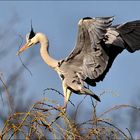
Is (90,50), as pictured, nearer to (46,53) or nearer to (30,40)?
(46,53)

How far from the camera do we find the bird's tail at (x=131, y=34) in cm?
505

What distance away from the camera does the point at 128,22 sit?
5.21m

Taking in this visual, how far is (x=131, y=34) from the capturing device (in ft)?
16.9

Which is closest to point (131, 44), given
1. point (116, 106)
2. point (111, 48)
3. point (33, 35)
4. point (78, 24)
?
point (111, 48)

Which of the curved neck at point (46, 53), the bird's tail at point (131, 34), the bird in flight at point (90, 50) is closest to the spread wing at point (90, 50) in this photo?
the bird in flight at point (90, 50)

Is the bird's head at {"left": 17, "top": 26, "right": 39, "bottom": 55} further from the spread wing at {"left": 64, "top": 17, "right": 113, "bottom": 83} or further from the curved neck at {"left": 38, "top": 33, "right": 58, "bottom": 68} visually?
the spread wing at {"left": 64, "top": 17, "right": 113, "bottom": 83}

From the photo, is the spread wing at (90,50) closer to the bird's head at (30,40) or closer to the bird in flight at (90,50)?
the bird in flight at (90,50)

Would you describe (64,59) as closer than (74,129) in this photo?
No

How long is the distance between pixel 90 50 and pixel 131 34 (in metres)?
0.44

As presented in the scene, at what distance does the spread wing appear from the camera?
15.5 ft

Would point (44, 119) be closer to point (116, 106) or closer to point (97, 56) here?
point (116, 106)

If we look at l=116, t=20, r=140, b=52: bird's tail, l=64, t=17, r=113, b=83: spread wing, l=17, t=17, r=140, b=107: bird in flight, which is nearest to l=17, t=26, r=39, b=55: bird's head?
l=17, t=17, r=140, b=107: bird in flight

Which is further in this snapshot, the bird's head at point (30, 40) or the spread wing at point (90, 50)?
the bird's head at point (30, 40)

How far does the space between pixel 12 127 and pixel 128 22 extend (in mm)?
2317
